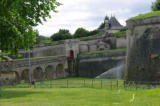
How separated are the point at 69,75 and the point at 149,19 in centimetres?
3204

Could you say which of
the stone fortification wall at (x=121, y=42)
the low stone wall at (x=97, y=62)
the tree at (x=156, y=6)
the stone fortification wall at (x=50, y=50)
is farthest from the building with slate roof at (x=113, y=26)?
the tree at (x=156, y=6)

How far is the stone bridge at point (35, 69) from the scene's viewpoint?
42625mm

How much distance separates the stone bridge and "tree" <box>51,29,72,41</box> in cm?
3758

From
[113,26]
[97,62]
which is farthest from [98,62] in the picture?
[113,26]

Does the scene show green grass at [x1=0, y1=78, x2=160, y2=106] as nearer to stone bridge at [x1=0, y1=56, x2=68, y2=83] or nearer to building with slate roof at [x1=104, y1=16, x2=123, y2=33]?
stone bridge at [x1=0, y1=56, x2=68, y2=83]

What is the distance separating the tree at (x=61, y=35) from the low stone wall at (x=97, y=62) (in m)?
40.1

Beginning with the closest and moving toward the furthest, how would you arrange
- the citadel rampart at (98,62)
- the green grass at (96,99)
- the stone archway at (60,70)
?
the green grass at (96,99) < the citadel rampart at (98,62) < the stone archway at (60,70)

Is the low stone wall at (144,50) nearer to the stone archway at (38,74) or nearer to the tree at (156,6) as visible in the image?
the tree at (156,6)

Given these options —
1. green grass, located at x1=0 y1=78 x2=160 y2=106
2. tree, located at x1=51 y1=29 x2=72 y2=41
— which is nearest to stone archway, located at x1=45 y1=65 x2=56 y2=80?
green grass, located at x1=0 y1=78 x2=160 y2=106

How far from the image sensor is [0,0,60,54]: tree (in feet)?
58.3

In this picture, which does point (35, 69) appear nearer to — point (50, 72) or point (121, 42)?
point (50, 72)

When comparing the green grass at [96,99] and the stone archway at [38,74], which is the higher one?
the green grass at [96,99]

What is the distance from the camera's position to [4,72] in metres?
41.9

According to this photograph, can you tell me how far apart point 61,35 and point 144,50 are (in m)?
71.8
